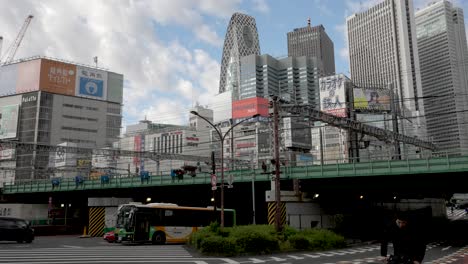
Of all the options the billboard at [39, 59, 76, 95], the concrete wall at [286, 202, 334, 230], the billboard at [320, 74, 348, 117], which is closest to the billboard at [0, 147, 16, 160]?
the billboard at [39, 59, 76, 95]

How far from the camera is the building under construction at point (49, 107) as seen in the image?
476 ft

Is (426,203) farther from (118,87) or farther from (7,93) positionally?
(7,93)

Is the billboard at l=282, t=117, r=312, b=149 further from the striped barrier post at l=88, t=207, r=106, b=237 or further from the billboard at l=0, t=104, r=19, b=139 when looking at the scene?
the striped barrier post at l=88, t=207, r=106, b=237

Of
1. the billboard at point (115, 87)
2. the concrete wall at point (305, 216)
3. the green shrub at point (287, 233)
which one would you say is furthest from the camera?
the billboard at point (115, 87)

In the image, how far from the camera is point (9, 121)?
500ft

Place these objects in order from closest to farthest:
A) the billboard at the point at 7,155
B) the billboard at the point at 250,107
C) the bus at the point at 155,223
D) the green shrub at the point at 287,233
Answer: the green shrub at the point at 287,233 < the bus at the point at 155,223 < the billboard at the point at 7,155 < the billboard at the point at 250,107

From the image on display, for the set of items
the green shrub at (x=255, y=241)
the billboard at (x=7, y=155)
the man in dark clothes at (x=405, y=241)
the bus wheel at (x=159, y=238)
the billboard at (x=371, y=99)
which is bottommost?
the bus wheel at (x=159, y=238)

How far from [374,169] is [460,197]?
526 ft

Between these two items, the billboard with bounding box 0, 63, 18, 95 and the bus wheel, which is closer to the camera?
the bus wheel

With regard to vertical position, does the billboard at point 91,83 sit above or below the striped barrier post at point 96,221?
above

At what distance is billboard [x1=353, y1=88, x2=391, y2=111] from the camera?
133 metres

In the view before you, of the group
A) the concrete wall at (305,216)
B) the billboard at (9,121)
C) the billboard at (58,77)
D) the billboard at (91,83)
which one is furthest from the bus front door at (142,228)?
the billboard at (9,121)

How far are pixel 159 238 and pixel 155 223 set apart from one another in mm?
1279

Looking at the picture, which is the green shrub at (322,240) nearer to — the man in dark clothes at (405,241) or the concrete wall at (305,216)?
the concrete wall at (305,216)
